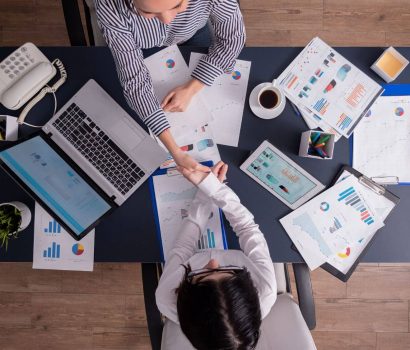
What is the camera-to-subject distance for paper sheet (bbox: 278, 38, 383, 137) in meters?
1.26

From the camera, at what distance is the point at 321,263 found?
125 centimetres

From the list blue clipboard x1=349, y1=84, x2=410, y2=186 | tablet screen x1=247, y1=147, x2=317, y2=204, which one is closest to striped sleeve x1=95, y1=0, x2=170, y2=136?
tablet screen x1=247, y1=147, x2=317, y2=204

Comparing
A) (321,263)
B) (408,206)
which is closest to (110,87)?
(321,263)

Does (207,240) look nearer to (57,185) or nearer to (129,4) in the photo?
(57,185)

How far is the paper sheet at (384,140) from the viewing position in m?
1.26

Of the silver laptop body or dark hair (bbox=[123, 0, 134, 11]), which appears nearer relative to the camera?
dark hair (bbox=[123, 0, 134, 11])

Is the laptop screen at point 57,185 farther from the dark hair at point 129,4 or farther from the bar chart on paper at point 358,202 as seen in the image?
the bar chart on paper at point 358,202

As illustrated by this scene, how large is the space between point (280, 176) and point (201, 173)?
0.27 m

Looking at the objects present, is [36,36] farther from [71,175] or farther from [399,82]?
[399,82]

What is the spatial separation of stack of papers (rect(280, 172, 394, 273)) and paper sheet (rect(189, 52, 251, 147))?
34 centimetres

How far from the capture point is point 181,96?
123cm

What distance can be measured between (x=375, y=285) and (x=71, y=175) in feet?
5.33

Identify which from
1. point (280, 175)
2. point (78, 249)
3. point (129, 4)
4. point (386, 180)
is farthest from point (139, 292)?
point (129, 4)

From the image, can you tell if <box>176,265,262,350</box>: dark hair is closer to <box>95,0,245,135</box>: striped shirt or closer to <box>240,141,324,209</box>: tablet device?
<box>240,141,324,209</box>: tablet device
